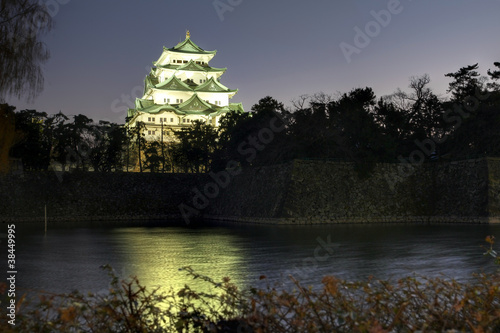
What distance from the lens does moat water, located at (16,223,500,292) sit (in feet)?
33.0

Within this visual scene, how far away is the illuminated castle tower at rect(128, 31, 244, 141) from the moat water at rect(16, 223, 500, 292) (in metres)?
33.7

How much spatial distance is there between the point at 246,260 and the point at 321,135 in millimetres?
20777

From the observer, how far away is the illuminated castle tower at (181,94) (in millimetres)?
54125

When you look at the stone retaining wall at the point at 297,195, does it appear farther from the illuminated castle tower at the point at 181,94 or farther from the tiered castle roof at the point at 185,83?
the tiered castle roof at the point at 185,83

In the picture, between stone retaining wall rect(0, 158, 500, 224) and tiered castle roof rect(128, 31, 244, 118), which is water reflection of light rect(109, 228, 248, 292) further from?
tiered castle roof rect(128, 31, 244, 118)

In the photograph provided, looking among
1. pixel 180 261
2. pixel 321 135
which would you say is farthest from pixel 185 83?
pixel 180 261

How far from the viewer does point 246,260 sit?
43.1ft

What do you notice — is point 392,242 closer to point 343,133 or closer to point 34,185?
point 343,133

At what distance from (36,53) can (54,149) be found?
33.1 meters

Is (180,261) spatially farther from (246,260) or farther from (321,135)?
(321,135)

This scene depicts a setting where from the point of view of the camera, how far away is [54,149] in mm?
42469

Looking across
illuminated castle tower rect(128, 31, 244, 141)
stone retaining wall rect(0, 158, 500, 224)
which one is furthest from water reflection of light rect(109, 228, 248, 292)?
illuminated castle tower rect(128, 31, 244, 141)

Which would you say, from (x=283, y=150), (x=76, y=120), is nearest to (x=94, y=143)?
(x=76, y=120)

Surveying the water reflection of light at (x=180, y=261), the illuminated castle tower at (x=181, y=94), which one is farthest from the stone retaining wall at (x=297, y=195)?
the illuminated castle tower at (x=181, y=94)
